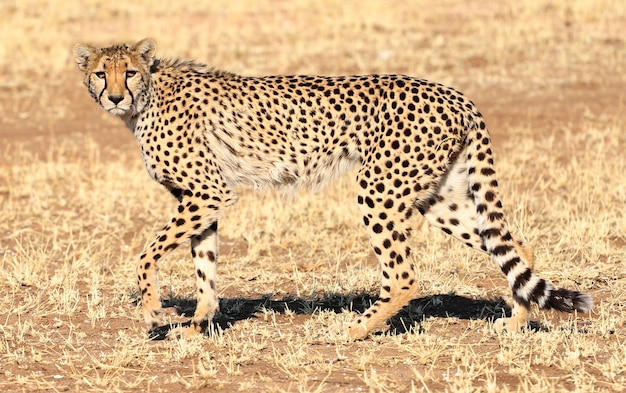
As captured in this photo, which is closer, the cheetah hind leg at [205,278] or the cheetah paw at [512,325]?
the cheetah paw at [512,325]

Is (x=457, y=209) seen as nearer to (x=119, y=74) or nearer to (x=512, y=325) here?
(x=512, y=325)

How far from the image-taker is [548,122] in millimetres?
12984

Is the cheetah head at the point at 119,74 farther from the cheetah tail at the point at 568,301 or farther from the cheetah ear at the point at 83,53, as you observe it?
the cheetah tail at the point at 568,301

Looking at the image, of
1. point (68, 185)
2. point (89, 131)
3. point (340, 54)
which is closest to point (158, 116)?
point (68, 185)

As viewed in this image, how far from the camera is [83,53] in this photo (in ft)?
19.5

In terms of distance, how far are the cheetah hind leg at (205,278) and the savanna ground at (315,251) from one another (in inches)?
4.7

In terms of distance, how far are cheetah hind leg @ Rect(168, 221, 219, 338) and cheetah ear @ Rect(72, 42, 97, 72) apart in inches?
43.6

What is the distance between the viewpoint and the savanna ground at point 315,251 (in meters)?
5.00

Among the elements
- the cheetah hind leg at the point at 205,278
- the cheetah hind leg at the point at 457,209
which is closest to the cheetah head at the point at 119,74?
the cheetah hind leg at the point at 205,278

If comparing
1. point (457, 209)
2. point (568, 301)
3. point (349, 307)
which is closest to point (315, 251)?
point (349, 307)

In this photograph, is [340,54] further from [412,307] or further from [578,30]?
[412,307]

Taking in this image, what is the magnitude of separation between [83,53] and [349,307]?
2.04 metres

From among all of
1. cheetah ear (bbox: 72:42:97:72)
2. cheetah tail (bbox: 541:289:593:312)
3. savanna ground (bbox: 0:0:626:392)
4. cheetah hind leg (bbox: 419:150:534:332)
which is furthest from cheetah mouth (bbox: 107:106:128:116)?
cheetah tail (bbox: 541:289:593:312)

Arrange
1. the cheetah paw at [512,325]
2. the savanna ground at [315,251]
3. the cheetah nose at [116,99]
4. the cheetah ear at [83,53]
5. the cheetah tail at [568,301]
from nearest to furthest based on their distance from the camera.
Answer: the savanna ground at [315,251], the cheetah tail at [568,301], the cheetah paw at [512,325], the cheetah nose at [116,99], the cheetah ear at [83,53]
